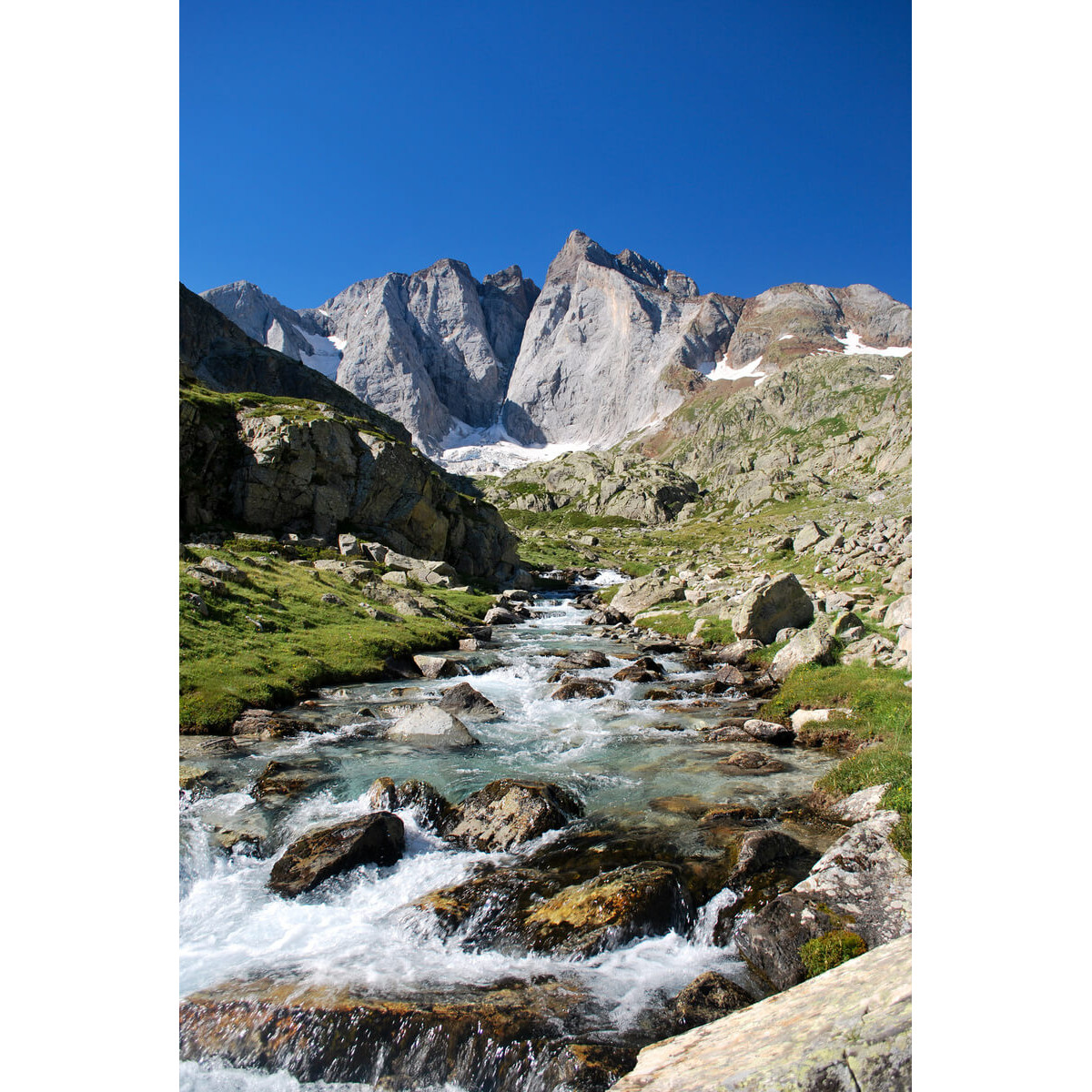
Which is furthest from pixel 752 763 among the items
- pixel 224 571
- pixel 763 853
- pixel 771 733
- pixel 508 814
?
pixel 224 571

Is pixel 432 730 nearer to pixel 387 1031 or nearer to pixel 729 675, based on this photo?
pixel 387 1031

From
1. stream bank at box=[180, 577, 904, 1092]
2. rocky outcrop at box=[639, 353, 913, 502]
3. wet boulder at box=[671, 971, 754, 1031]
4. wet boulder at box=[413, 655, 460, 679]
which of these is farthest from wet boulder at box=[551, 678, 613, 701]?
rocky outcrop at box=[639, 353, 913, 502]

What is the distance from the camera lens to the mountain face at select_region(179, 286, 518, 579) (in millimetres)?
43750

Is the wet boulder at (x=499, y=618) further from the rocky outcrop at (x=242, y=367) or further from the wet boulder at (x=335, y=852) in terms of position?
the rocky outcrop at (x=242, y=367)

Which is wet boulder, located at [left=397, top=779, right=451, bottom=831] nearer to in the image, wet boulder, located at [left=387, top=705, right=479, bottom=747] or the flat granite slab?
wet boulder, located at [left=387, top=705, right=479, bottom=747]

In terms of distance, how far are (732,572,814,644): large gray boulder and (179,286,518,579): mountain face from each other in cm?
3410

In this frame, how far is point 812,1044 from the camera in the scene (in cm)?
362

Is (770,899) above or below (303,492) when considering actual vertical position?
below
